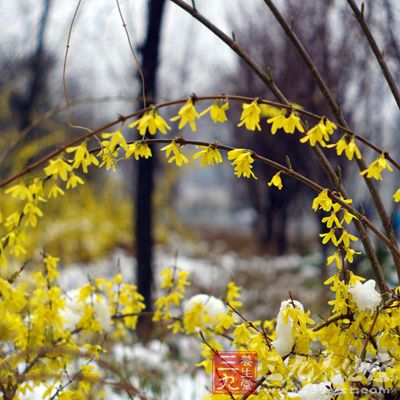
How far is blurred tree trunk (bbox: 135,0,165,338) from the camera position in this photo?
5078 mm

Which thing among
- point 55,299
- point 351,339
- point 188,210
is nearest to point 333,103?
point 351,339

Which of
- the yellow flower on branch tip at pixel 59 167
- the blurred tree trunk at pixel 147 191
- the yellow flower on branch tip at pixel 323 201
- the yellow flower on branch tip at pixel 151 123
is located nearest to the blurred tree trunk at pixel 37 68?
the blurred tree trunk at pixel 147 191

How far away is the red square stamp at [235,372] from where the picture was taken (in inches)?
58.3

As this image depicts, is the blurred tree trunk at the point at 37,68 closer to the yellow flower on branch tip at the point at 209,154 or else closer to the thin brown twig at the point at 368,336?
the yellow flower on branch tip at the point at 209,154

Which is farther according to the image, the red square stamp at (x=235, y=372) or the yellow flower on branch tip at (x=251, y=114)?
the red square stamp at (x=235, y=372)

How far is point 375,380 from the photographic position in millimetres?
1429

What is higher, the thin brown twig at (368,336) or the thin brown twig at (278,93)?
the thin brown twig at (278,93)

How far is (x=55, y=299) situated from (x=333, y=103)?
3.61 feet

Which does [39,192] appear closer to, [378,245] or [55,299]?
[55,299]

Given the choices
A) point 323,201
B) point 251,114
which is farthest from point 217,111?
point 323,201

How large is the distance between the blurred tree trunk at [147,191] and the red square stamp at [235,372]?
11.2 ft

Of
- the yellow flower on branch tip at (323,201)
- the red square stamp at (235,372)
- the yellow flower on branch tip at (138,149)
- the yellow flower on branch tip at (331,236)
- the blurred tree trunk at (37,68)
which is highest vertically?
the blurred tree trunk at (37,68)

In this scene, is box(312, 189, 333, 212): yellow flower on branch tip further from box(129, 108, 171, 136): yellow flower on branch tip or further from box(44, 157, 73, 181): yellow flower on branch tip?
box(44, 157, 73, 181): yellow flower on branch tip

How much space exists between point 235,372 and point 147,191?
3981 mm
